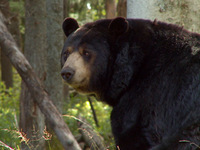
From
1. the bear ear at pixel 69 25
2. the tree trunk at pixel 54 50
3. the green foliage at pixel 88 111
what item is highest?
the bear ear at pixel 69 25

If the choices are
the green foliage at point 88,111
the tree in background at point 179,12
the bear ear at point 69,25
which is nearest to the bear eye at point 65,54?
the bear ear at point 69,25

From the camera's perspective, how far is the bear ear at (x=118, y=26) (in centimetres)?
347

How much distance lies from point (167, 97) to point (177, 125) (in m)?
0.29

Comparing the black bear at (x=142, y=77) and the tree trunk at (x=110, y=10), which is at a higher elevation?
the black bear at (x=142, y=77)

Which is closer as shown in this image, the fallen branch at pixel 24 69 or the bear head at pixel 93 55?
the bear head at pixel 93 55

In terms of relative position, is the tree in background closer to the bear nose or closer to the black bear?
the black bear

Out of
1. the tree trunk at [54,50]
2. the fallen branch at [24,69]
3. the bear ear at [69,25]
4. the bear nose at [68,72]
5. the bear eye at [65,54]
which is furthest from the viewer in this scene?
the tree trunk at [54,50]

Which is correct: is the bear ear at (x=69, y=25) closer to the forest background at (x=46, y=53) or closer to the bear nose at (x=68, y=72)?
the bear nose at (x=68, y=72)

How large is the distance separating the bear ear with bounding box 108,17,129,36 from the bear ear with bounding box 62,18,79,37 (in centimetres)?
62

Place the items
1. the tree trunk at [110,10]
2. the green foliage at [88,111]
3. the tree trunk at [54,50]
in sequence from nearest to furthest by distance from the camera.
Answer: the tree trunk at [54,50], the green foliage at [88,111], the tree trunk at [110,10]

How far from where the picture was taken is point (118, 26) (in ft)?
11.6

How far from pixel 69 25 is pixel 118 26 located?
80 cm

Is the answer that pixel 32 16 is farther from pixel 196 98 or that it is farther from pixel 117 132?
pixel 196 98

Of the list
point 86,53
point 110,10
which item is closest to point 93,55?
point 86,53
